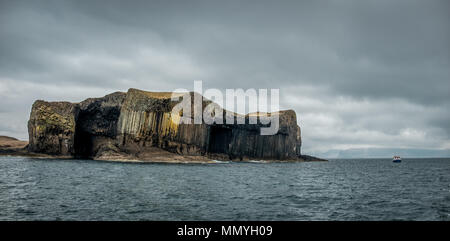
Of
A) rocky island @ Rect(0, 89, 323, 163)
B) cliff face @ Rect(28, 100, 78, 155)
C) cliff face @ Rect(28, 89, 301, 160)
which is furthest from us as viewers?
cliff face @ Rect(28, 100, 78, 155)

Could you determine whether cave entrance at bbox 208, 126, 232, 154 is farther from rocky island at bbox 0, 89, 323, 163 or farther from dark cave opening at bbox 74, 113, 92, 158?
dark cave opening at bbox 74, 113, 92, 158

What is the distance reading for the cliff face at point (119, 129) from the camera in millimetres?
81062

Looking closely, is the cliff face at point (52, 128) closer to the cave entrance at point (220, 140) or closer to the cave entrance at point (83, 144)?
the cave entrance at point (83, 144)

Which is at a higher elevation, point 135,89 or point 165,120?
point 135,89

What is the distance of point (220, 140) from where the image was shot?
336ft

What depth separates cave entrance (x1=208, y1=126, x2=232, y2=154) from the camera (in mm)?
99312

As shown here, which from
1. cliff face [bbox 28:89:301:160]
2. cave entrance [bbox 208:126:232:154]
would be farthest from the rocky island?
cave entrance [bbox 208:126:232:154]

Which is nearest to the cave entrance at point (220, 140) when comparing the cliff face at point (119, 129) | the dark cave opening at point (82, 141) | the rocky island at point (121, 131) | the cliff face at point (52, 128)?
the cliff face at point (119, 129)
